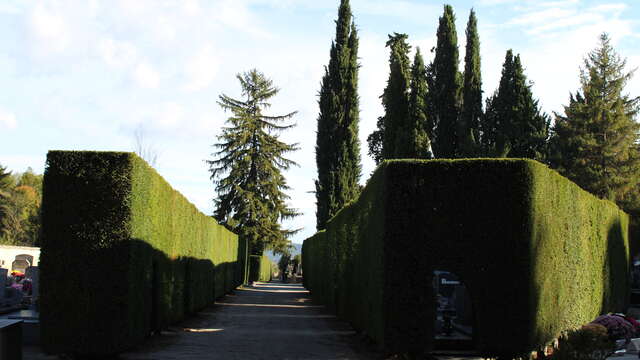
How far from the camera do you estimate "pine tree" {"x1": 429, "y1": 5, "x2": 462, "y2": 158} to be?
4453 cm

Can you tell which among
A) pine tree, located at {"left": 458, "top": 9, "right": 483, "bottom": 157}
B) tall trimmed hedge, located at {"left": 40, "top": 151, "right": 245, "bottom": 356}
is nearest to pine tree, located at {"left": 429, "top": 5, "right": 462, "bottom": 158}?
pine tree, located at {"left": 458, "top": 9, "right": 483, "bottom": 157}

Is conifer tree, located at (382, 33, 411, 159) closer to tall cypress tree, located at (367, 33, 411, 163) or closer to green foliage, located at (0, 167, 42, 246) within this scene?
tall cypress tree, located at (367, 33, 411, 163)

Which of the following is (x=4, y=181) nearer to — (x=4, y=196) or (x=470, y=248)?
(x=4, y=196)

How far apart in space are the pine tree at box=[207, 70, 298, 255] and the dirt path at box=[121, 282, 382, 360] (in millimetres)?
31679

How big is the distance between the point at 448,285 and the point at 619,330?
5.91m

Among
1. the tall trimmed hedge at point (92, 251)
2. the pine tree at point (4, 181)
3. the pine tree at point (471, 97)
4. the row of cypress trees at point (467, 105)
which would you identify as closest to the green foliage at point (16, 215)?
the pine tree at point (4, 181)

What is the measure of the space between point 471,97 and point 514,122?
12.3 feet

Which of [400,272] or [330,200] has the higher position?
[330,200]

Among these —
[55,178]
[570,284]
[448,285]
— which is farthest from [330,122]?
[55,178]

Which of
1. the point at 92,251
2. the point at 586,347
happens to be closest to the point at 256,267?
the point at 92,251

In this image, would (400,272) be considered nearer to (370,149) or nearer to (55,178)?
(55,178)

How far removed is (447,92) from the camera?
44.9 meters

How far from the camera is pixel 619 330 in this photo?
14.1 meters

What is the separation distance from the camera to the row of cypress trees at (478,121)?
147ft
